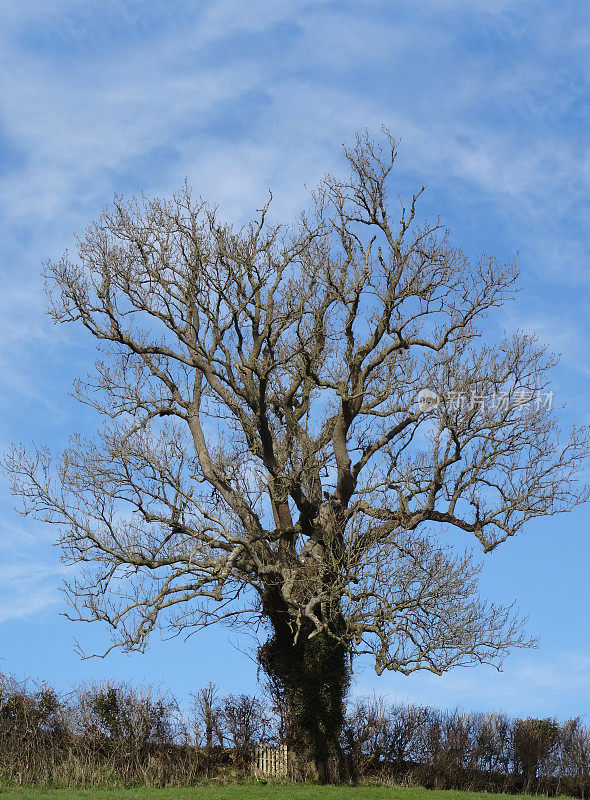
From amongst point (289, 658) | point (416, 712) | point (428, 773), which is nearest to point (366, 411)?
point (289, 658)

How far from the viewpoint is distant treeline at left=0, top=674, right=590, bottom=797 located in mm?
19438

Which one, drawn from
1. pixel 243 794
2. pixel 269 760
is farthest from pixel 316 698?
pixel 243 794

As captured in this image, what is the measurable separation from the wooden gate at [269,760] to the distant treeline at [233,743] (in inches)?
7.2

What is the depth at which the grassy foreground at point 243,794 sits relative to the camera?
16.0 m

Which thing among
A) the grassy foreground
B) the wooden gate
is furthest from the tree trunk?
the grassy foreground

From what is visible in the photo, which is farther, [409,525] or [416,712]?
[416,712]

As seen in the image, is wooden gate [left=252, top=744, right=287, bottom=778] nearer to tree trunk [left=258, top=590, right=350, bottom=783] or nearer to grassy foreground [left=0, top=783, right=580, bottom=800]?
tree trunk [left=258, top=590, right=350, bottom=783]

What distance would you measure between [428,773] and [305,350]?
11.4 meters

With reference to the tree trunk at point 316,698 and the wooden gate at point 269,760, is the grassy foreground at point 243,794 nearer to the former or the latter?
the tree trunk at point 316,698

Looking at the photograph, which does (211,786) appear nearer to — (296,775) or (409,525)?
(296,775)

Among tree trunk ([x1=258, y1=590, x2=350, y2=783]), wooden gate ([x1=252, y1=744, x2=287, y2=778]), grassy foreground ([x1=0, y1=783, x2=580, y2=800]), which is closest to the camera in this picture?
grassy foreground ([x1=0, y1=783, x2=580, y2=800])

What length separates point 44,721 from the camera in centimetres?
1980

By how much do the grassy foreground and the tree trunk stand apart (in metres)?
1.46

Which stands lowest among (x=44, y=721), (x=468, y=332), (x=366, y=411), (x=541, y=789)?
(x=541, y=789)
